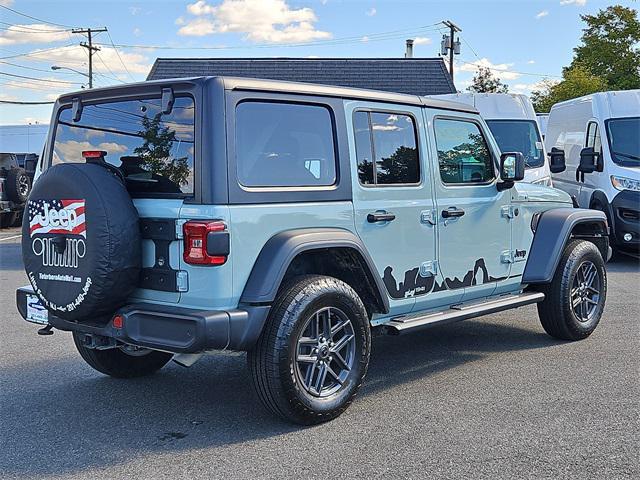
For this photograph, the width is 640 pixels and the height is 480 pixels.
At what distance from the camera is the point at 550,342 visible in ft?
21.6

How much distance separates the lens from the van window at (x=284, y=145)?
429 centimetres

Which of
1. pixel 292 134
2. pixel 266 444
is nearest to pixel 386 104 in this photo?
pixel 292 134

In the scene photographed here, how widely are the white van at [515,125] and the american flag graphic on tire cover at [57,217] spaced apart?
912 cm

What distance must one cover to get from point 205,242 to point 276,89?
1.07m

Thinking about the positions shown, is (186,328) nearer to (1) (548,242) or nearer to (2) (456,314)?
(2) (456,314)

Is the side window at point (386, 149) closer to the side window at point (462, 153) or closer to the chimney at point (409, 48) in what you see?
the side window at point (462, 153)

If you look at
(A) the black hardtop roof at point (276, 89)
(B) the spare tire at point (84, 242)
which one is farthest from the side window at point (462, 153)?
(B) the spare tire at point (84, 242)

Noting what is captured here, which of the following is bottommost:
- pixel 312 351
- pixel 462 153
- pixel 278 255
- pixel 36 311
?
pixel 312 351

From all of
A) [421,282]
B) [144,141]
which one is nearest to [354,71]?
[421,282]

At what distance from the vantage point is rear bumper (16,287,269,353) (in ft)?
13.0

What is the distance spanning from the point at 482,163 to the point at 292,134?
80.7 inches

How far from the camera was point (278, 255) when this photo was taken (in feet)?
13.9

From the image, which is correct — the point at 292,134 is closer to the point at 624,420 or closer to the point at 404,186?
the point at 404,186

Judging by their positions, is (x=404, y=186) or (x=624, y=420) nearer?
(x=624, y=420)
